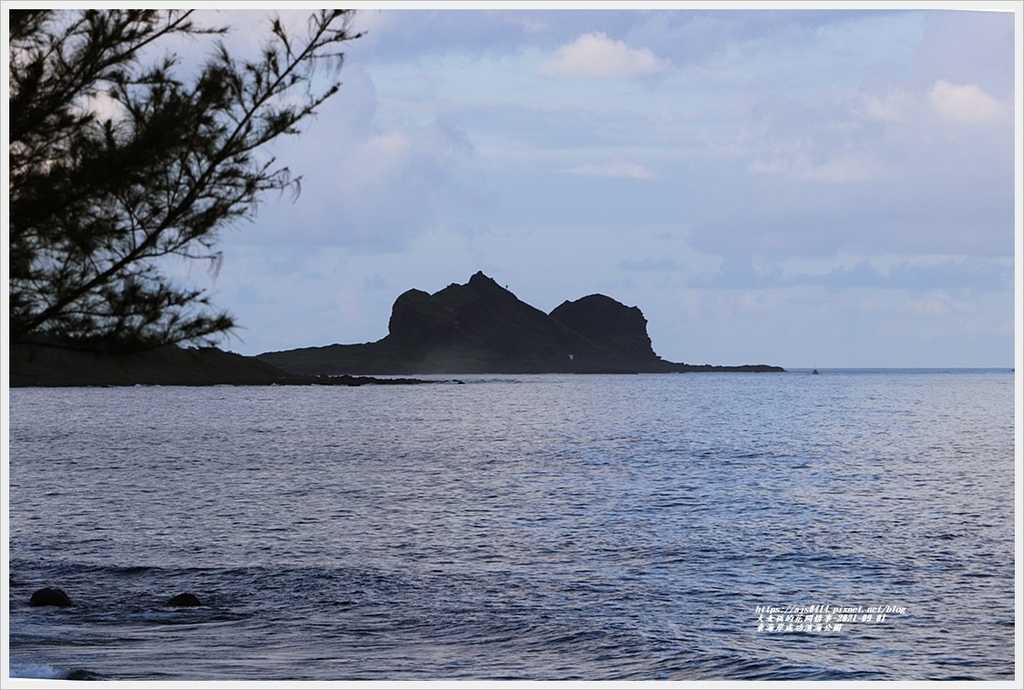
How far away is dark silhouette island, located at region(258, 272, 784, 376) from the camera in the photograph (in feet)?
349

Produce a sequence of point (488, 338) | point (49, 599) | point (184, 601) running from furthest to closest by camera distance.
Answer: point (488, 338) → point (184, 601) → point (49, 599)

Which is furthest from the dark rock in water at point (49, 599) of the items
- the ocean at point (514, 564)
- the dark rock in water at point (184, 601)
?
the dark rock in water at point (184, 601)

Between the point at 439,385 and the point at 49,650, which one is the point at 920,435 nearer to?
the point at 49,650

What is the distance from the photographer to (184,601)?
1565 centimetres

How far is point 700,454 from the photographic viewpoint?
5306 centimetres

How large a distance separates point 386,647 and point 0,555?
7.53 m

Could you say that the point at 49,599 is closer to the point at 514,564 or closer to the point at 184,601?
Result: the point at 184,601

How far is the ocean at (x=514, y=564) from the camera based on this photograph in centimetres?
1333

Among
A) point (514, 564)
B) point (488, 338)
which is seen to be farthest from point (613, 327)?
point (514, 564)

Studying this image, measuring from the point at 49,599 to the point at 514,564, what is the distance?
29.2ft

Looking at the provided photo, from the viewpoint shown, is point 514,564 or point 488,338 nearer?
point 514,564

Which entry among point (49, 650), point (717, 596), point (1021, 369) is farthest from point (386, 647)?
point (1021, 369)

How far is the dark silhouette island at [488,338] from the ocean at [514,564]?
173 feet

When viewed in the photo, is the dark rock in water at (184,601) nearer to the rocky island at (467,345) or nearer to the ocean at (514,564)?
the ocean at (514,564)
